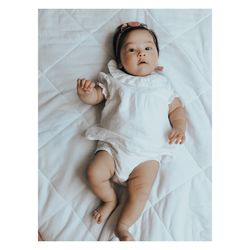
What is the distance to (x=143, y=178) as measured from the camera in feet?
4.12

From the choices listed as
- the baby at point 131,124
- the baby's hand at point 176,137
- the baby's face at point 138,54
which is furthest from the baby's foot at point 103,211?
the baby's face at point 138,54

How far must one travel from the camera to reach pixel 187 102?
1353 mm

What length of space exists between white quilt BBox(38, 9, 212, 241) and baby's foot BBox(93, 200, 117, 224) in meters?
0.02

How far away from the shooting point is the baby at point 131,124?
1251 mm

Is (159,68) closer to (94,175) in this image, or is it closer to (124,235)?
(94,175)

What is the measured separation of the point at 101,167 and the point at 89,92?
234 mm

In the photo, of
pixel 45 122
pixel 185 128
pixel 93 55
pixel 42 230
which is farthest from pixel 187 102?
pixel 42 230

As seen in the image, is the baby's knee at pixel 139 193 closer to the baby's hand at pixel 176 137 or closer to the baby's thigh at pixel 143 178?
the baby's thigh at pixel 143 178

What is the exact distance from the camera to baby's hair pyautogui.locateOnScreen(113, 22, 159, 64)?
1.33 metres

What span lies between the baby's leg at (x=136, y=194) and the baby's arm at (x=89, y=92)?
25 centimetres

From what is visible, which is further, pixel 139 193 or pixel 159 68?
pixel 159 68

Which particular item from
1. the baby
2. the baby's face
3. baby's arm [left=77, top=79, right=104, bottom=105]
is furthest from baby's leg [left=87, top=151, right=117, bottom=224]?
the baby's face

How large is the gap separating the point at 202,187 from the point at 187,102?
28 cm

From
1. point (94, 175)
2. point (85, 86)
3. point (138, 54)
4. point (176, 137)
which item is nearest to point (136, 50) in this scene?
point (138, 54)
